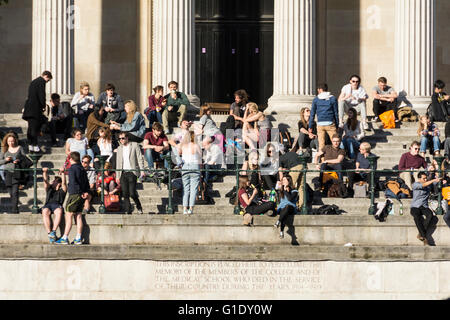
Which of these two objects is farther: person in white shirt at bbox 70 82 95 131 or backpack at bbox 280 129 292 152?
person in white shirt at bbox 70 82 95 131

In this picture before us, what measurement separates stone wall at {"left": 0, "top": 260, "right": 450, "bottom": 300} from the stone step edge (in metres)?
0.10

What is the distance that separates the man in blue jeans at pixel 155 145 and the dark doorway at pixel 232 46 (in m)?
9.46

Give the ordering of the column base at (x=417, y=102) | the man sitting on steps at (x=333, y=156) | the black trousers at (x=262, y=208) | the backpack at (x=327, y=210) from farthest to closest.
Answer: the column base at (x=417, y=102) → the man sitting on steps at (x=333, y=156) → the backpack at (x=327, y=210) → the black trousers at (x=262, y=208)

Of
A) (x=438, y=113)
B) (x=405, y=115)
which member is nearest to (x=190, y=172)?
(x=438, y=113)

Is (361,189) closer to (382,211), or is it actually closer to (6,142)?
(382,211)

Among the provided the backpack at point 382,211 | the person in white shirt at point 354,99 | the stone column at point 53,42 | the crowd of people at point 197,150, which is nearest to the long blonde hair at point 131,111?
the crowd of people at point 197,150

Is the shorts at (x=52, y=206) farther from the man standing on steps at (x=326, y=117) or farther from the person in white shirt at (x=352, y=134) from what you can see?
the person in white shirt at (x=352, y=134)

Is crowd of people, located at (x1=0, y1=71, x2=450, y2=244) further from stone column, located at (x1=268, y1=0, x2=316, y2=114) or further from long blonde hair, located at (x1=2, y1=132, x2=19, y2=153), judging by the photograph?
stone column, located at (x1=268, y1=0, x2=316, y2=114)

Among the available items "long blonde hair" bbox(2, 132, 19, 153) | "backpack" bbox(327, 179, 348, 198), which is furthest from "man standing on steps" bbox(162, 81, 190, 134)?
"backpack" bbox(327, 179, 348, 198)

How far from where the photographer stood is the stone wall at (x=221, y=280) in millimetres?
26391

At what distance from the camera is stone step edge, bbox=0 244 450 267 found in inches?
1039

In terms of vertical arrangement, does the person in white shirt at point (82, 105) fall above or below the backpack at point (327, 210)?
above

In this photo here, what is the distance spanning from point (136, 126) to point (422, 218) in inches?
300

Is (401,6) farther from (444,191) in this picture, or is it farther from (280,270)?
(280,270)
